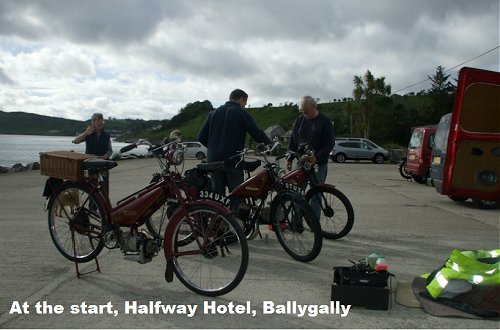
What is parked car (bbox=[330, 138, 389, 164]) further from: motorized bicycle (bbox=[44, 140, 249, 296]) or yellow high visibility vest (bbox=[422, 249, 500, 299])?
yellow high visibility vest (bbox=[422, 249, 500, 299])

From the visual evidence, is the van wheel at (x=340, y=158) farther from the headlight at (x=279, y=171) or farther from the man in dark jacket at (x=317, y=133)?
the headlight at (x=279, y=171)

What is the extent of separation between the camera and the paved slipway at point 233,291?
12.6 feet

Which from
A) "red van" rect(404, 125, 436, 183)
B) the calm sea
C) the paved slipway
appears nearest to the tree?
the calm sea

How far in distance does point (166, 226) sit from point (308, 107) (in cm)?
313

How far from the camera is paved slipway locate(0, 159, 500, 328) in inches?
152

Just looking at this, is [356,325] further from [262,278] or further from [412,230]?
[412,230]

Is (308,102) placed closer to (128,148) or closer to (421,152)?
(128,148)

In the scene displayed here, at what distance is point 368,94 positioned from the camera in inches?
2459

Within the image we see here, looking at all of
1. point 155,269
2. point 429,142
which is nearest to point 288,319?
point 155,269

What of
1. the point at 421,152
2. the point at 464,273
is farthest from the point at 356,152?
the point at 464,273

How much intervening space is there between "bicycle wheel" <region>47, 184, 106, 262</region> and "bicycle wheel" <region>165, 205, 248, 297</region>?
0.94 m

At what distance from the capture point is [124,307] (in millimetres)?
4133

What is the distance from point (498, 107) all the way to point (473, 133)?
0.59m

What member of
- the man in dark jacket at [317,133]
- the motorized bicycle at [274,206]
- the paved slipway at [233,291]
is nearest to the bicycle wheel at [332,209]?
the paved slipway at [233,291]
